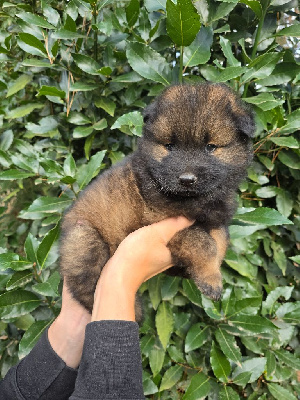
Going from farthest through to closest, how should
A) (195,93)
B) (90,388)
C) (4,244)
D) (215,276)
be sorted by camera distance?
1. (4,244)
2. (215,276)
3. (195,93)
4. (90,388)

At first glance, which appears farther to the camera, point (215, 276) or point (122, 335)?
point (215, 276)

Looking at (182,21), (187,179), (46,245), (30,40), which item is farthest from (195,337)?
(30,40)

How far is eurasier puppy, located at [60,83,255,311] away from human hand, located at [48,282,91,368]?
29 cm

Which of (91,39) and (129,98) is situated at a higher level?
(91,39)

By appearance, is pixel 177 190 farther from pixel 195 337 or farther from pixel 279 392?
pixel 279 392

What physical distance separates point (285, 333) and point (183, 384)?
847 mm

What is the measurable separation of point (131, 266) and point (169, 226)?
0.30 metres

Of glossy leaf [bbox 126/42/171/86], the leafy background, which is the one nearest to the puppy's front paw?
the leafy background

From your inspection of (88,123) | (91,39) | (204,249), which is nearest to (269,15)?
(91,39)

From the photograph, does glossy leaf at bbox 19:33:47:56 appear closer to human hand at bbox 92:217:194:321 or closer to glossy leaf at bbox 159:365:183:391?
human hand at bbox 92:217:194:321

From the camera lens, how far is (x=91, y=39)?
2.47m

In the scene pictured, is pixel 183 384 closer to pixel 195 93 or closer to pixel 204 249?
pixel 204 249

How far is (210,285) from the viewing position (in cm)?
195

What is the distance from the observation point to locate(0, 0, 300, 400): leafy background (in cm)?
224
